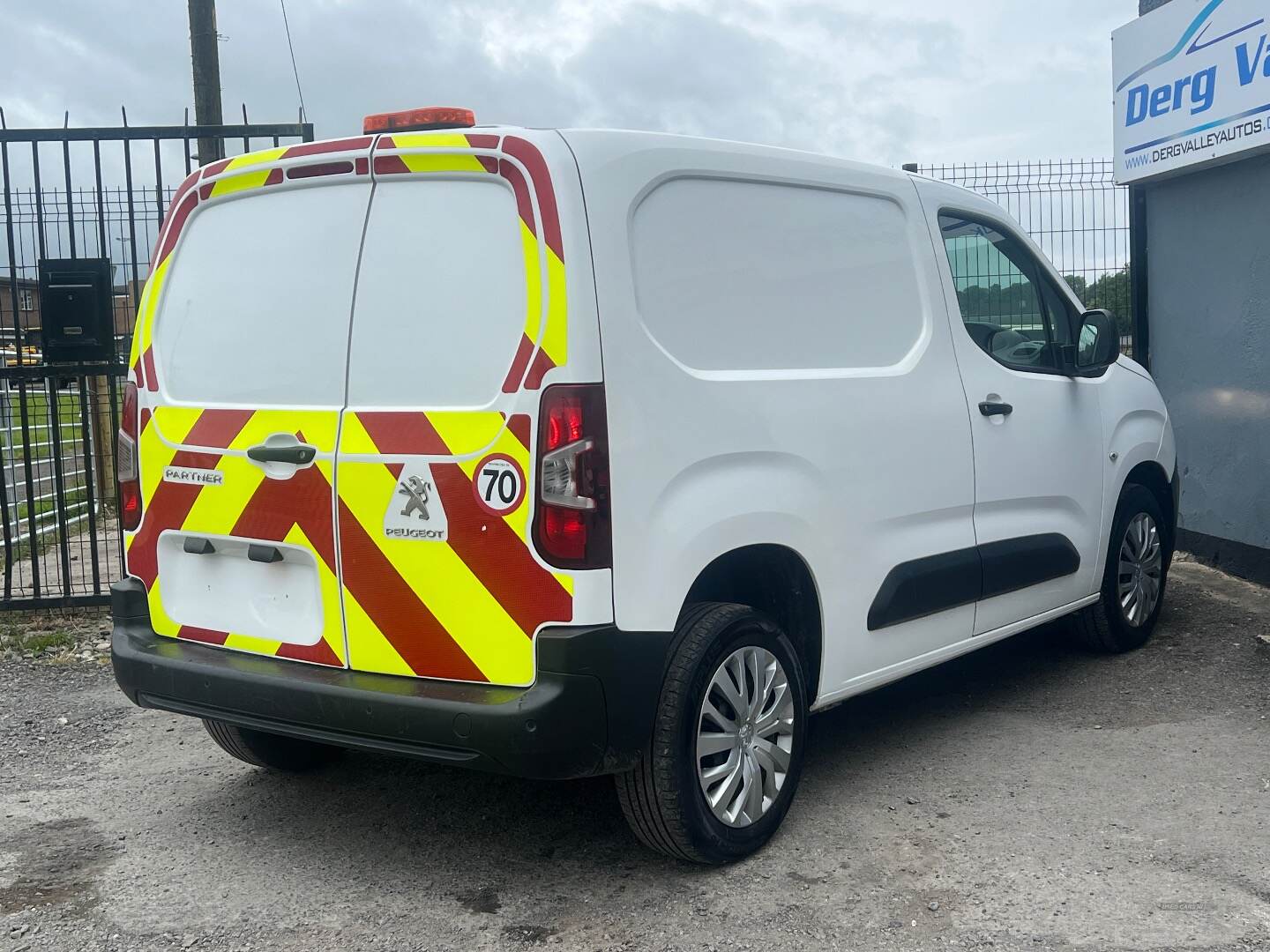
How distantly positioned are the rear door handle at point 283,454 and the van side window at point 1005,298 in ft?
7.87

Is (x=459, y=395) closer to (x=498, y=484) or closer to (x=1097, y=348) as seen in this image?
(x=498, y=484)

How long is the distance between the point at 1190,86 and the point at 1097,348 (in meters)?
3.35

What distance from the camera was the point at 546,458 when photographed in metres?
3.14

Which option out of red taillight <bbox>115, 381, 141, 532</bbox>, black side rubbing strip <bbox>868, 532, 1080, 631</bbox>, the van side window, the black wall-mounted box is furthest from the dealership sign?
the black wall-mounted box

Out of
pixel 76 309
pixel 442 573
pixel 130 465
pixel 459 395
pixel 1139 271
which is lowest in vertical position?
pixel 442 573

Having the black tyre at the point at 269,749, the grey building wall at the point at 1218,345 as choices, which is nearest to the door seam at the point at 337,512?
the black tyre at the point at 269,749

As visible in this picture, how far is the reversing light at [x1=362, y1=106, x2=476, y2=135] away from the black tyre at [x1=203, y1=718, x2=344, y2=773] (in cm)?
201

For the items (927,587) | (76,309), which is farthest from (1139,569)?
(76,309)

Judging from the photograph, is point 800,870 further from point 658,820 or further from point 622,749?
point 622,749

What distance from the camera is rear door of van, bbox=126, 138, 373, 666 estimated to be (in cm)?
351

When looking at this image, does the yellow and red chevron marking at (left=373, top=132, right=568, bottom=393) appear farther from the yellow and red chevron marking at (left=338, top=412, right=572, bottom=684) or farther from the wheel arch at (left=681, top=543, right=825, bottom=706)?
the wheel arch at (left=681, top=543, right=825, bottom=706)

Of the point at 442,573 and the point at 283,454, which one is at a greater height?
the point at 283,454

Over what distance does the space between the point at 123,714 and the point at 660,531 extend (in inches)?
128

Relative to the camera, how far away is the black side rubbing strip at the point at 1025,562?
4641mm
